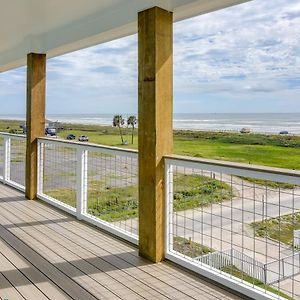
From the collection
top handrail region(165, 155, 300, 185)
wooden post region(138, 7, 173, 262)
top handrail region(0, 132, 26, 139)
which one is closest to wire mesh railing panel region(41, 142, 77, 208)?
top handrail region(0, 132, 26, 139)

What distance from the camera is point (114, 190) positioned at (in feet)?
15.4

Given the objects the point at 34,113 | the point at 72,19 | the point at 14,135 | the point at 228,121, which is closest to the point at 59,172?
the point at 34,113

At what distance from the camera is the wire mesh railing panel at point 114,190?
3859mm

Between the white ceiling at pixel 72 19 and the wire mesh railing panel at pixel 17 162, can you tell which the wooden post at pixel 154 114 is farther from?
the wire mesh railing panel at pixel 17 162

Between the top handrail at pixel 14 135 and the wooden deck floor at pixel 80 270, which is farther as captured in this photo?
the top handrail at pixel 14 135

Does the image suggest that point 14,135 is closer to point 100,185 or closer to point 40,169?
point 40,169

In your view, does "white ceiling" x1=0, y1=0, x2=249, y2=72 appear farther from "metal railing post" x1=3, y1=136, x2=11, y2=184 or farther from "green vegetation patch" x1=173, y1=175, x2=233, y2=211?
"metal railing post" x1=3, y1=136, x2=11, y2=184

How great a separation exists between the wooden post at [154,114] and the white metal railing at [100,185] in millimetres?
379

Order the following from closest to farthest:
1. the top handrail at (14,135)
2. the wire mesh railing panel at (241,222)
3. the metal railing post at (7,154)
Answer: the wire mesh railing panel at (241,222) → the top handrail at (14,135) → the metal railing post at (7,154)

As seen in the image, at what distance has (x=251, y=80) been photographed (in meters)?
12.0

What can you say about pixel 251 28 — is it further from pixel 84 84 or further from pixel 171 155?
pixel 171 155

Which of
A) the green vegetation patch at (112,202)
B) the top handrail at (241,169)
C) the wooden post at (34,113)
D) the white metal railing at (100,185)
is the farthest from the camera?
the wooden post at (34,113)

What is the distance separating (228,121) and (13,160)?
17.8 ft

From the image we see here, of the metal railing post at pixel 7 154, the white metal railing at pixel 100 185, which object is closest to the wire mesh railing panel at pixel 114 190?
the white metal railing at pixel 100 185
